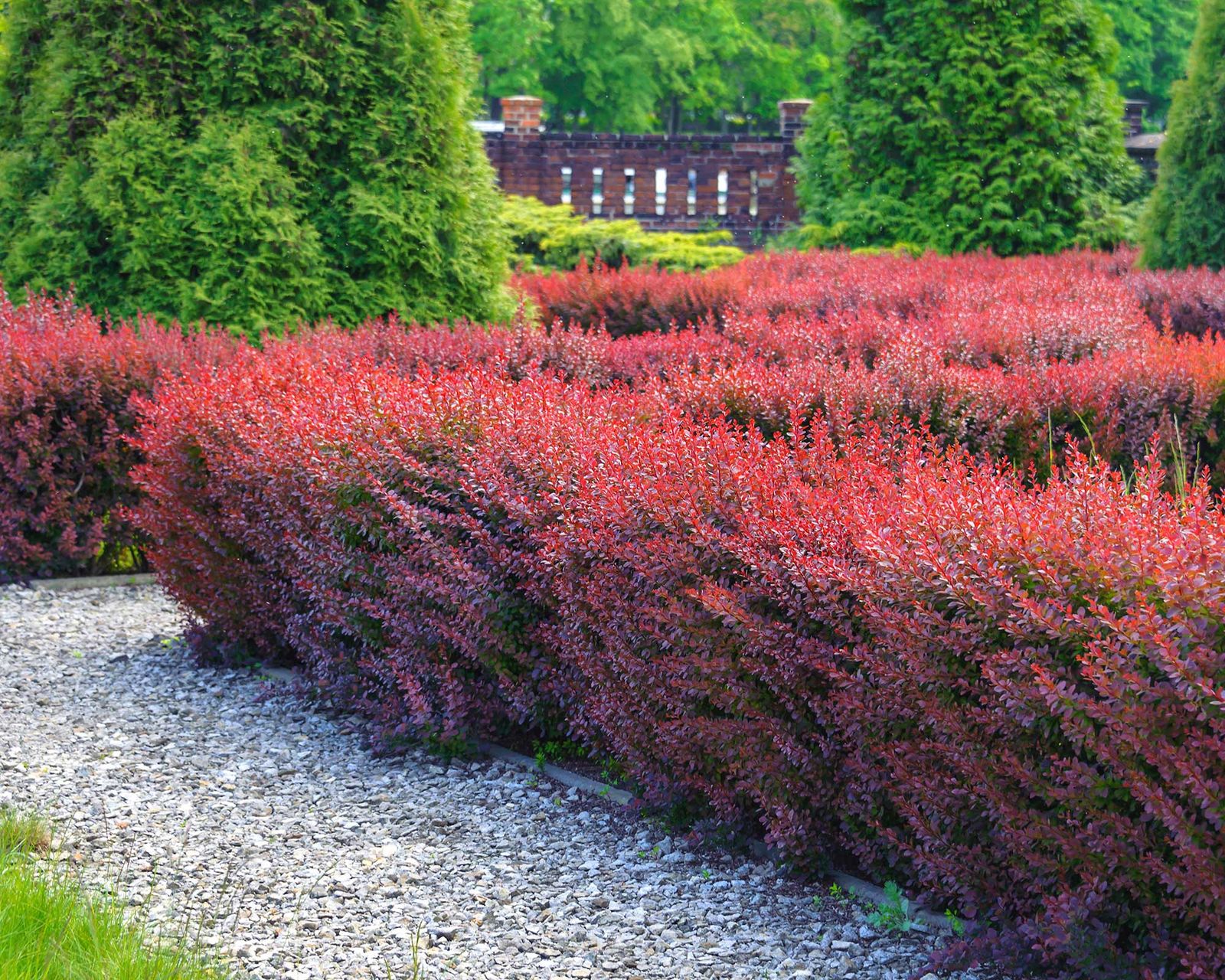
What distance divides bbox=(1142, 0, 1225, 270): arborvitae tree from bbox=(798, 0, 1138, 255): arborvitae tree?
3.17m

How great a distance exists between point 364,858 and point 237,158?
17.7 feet

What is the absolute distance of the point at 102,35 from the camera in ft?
26.1

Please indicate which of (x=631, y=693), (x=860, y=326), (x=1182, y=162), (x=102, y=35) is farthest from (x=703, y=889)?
(x=1182, y=162)

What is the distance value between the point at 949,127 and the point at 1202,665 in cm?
1308

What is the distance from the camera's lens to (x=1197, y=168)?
1109 centimetres

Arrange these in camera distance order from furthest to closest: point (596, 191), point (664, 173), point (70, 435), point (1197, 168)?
point (596, 191) < point (664, 173) < point (1197, 168) < point (70, 435)

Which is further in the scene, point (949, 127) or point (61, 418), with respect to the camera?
point (949, 127)

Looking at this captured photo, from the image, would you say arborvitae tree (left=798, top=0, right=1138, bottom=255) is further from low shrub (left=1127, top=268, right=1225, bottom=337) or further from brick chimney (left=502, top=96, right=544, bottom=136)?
brick chimney (left=502, top=96, right=544, bottom=136)

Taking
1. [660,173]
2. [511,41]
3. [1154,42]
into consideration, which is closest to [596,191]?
[660,173]

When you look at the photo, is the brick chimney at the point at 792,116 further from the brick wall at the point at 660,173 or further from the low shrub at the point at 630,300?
the low shrub at the point at 630,300

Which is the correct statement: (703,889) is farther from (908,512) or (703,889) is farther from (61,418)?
(61,418)

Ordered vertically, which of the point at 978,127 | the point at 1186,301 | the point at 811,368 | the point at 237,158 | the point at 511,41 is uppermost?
the point at 511,41

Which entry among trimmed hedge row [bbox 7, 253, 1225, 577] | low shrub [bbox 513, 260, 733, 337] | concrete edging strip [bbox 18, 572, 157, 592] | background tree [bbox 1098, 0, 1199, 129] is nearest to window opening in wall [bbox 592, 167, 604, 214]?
low shrub [bbox 513, 260, 733, 337]

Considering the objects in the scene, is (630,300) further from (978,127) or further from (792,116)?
(792,116)
